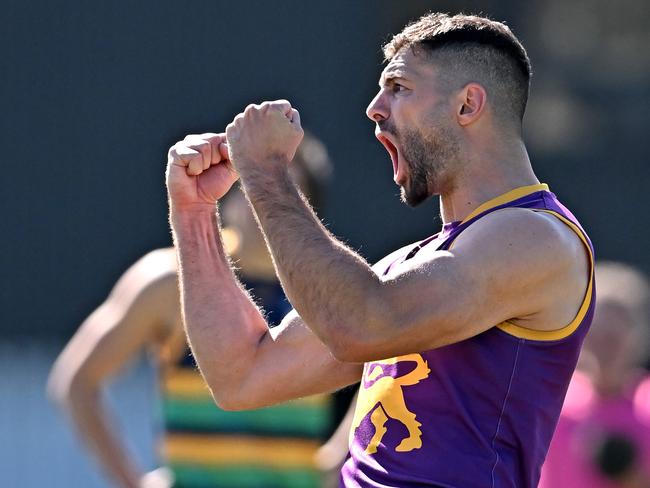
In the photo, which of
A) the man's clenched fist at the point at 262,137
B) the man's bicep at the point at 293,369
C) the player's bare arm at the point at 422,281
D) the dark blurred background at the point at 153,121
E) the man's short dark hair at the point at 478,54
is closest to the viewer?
the player's bare arm at the point at 422,281

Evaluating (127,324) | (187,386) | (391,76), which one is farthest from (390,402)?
(127,324)

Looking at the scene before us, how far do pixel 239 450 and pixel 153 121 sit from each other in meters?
5.12

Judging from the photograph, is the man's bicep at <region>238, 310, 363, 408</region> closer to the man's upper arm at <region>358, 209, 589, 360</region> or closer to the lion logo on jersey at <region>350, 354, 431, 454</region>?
the lion logo on jersey at <region>350, 354, 431, 454</region>

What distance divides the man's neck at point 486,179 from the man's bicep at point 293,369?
0.47 metres

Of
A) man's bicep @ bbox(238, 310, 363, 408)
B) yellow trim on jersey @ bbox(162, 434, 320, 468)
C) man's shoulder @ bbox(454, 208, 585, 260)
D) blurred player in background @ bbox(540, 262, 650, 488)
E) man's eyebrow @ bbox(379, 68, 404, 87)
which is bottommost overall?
blurred player in background @ bbox(540, 262, 650, 488)

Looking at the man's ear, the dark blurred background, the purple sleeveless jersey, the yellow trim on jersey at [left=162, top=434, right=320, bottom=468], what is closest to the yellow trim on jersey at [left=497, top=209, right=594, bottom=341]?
the purple sleeveless jersey

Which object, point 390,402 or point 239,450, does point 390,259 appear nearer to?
point 390,402

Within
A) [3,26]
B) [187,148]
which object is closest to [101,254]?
[3,26]

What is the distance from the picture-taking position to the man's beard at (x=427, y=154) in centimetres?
275

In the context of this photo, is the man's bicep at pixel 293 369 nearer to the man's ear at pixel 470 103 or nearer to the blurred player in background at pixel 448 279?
the blurred player in background at pixel 448 279

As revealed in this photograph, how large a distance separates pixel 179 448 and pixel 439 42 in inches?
79.6

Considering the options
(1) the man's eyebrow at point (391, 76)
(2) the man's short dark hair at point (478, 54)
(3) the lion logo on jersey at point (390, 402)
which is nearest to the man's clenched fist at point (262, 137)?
(1) the man's eyebrow at point (391, 76)

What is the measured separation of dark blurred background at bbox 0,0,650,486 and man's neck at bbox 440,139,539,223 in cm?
627

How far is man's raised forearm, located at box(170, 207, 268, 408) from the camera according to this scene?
3041mm
